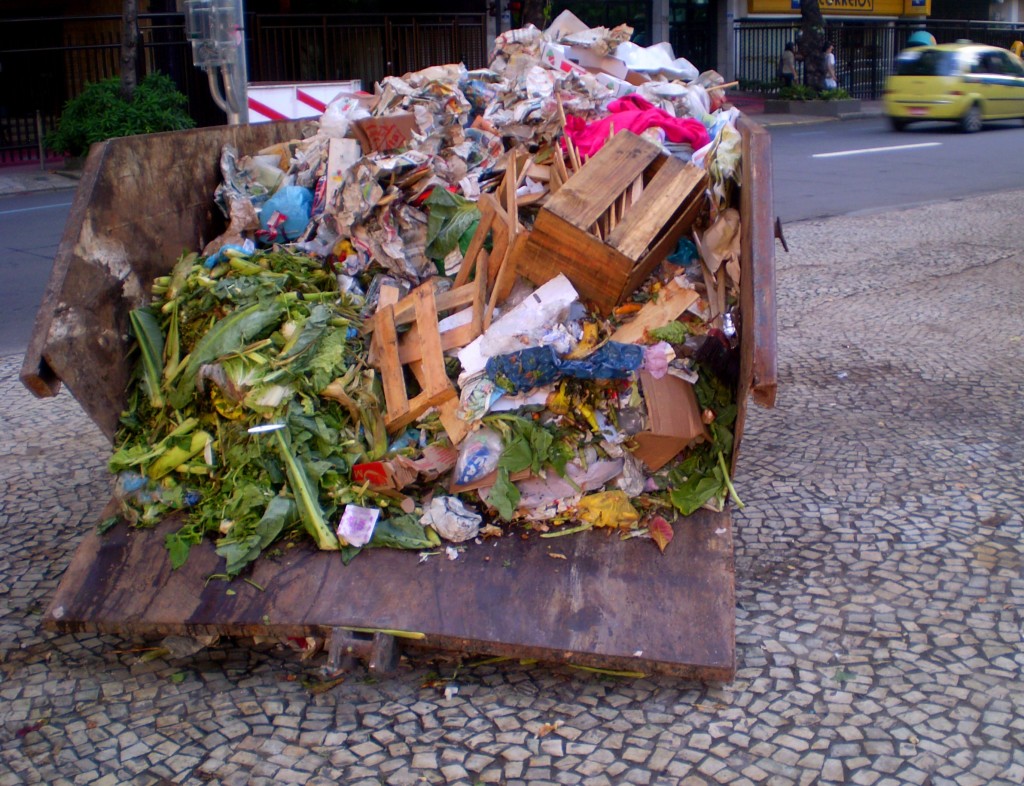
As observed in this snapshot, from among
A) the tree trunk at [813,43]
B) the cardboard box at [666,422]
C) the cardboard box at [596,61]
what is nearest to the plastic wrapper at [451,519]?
the cardboard box at [666,422]

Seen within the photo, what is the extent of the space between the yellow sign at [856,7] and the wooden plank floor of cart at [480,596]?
31471 millimetres

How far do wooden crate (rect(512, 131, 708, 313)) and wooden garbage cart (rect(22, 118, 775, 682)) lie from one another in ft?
0.94

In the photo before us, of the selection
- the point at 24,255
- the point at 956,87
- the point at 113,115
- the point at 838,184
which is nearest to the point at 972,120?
the point at 956,87

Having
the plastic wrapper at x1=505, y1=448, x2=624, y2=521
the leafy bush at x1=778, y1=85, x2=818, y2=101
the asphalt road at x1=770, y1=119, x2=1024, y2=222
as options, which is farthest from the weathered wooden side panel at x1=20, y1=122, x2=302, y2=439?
the leafy bush at x1=778, y1=85, x2=818, y2=101

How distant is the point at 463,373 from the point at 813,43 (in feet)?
82.3

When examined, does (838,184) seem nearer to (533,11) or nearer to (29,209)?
(533,11)

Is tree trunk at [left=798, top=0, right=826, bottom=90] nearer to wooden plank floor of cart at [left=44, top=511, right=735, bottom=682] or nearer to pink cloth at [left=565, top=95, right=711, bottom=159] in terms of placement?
A: pink cloth at [left=565, top=95, right=711, bottom=159]

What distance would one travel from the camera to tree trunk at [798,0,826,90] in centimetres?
2575

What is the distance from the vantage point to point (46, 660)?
3455mm

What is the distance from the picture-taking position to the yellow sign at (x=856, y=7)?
32003 mm

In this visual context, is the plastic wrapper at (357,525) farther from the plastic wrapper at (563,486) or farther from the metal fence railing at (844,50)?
the metal fence railing at (844,50)

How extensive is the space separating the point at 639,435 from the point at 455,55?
20743 mm

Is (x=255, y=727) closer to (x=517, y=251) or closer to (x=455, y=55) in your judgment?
(x=517, y=251)

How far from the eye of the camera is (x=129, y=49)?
16.1m
